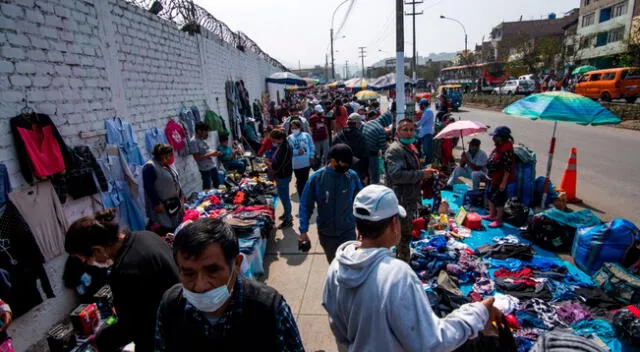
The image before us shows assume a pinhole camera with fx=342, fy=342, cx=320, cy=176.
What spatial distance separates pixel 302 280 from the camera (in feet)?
15.5

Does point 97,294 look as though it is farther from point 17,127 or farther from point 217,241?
point 217,241

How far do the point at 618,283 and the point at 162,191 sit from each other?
5686mm

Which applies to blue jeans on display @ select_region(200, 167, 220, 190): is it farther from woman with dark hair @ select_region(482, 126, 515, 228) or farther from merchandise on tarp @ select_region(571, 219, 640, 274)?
merchandise on tarp @ select_region(571, 219, 640, 274)

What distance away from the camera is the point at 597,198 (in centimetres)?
716

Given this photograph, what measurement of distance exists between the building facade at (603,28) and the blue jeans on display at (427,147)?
116 feet

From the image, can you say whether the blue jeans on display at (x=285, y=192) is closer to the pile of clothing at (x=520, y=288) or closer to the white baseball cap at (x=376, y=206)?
the pile of clothing at (x=520, y=288)

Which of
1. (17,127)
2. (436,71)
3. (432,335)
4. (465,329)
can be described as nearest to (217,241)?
(432,335)

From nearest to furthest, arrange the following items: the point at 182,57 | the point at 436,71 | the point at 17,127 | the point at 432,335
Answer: the point at 432,335 → the point at 17,127 → the point at 182,57 → the point at 436,71

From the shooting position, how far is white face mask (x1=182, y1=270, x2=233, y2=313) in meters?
1.58

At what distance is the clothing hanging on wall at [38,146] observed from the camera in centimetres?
327

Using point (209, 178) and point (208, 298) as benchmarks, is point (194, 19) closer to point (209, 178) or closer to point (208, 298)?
point (209, 178)

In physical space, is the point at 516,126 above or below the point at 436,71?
below

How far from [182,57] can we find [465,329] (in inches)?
324

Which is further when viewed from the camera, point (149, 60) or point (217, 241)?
point (149, 60)
